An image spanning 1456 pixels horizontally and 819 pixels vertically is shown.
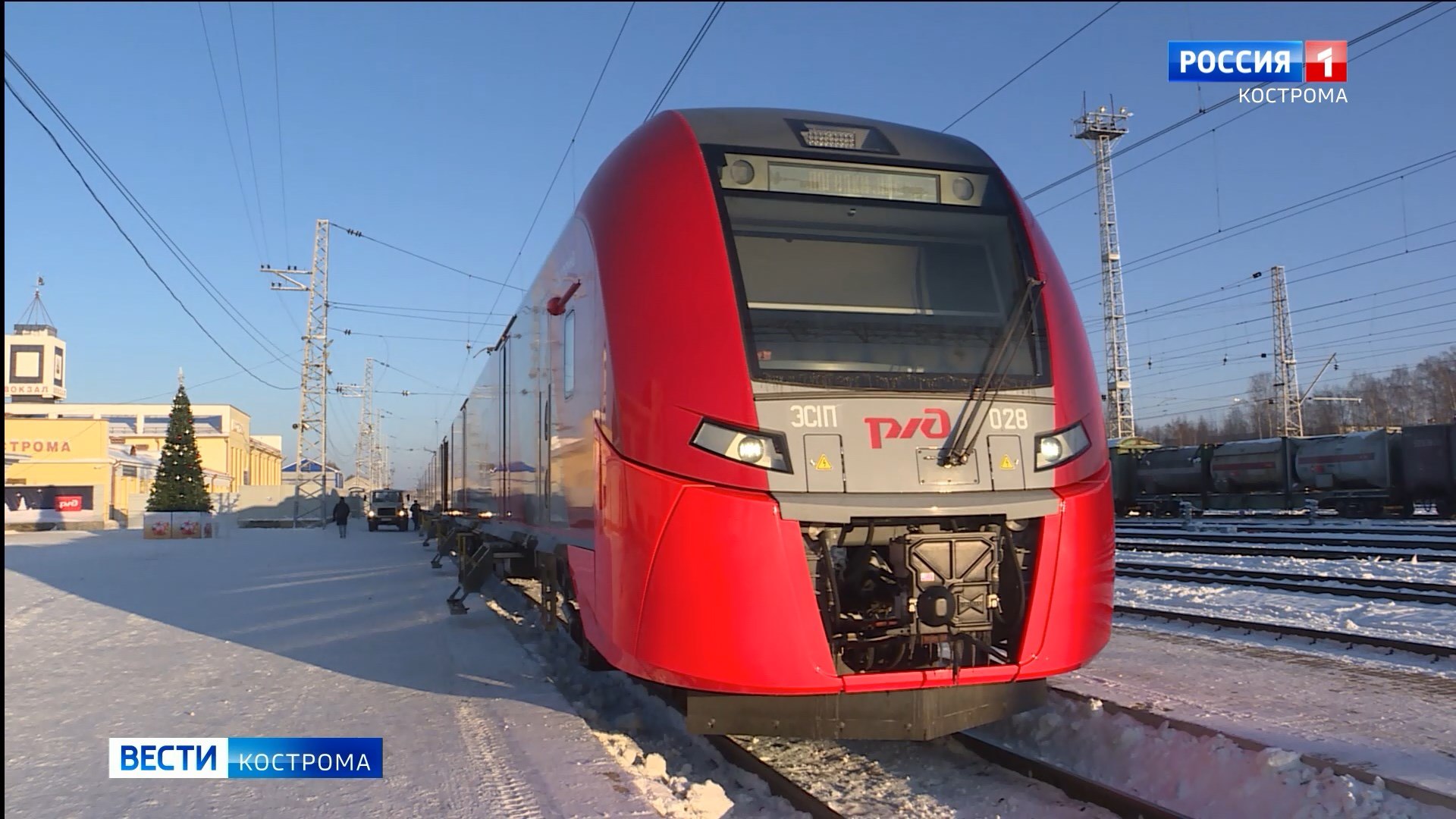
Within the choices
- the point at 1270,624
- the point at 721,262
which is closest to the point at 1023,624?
the point at 721,262

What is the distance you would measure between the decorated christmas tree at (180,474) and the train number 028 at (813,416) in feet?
122

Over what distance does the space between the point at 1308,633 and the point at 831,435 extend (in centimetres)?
633

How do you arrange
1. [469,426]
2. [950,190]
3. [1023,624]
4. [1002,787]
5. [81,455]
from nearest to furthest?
1. [1023,624]
2. [1002,787]
3. [950,190]
4. [469,426]
5. [81,455]

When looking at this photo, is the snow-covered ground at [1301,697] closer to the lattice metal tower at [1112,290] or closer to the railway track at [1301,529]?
the railway track at [1301,529]

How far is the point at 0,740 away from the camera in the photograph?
4.31 meters

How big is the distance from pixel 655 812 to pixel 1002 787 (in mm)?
1798

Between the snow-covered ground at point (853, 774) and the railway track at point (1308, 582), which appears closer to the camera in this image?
the snow-covered ground at point (853, 774)

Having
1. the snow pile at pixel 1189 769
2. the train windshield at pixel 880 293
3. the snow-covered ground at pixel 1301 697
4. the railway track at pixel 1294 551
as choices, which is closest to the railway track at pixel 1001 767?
the snow pile at pixel 1189 769

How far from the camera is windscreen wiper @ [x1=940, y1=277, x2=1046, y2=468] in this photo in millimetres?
4578

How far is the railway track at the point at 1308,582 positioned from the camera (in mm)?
10977

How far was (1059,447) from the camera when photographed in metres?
4.80

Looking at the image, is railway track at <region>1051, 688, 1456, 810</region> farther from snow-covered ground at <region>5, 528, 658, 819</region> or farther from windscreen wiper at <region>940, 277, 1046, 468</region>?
snow-covered ground at <region>5, 528, 658, 819</region>

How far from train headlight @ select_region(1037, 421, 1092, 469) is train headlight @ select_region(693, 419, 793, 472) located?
50.6 inches

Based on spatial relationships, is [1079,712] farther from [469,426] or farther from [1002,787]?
[469,426]
